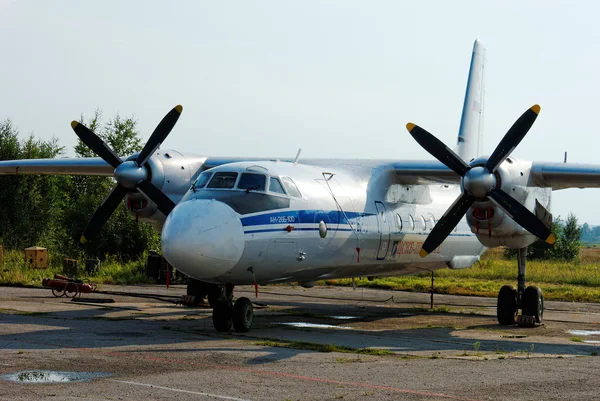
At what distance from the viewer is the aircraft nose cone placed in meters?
13.3

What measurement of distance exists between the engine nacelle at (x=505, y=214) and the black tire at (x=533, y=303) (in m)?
1.17

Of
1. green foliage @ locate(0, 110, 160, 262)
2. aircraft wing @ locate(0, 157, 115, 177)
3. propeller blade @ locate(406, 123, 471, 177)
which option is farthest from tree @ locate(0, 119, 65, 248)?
propeller blade @ locate(406, 123, 471, 177)

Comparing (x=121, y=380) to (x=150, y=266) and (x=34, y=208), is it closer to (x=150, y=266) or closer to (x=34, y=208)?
(x=150, y=266)

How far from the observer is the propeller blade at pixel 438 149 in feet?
56.3

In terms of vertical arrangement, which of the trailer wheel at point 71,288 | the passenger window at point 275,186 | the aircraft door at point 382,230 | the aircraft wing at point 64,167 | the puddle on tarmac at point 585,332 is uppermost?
the aircraft wing at point 64,167

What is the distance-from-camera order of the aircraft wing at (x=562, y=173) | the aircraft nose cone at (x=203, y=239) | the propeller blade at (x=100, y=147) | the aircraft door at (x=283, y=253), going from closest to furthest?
1. the aircraft nose cone at (x=203, y=239)
2. the aircraft door at (x=283, y=253)
3. the aircraft wing at (x=562, y=173)
4. the propeller blade at (x=100, y=147)

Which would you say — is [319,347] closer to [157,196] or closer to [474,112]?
[157,196]

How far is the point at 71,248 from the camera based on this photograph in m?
37.6

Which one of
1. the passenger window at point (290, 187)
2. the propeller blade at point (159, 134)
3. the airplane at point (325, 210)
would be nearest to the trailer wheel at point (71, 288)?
the airplane at point (325, 210)

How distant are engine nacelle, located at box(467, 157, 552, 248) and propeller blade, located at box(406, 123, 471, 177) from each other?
Result: 0.55 meters

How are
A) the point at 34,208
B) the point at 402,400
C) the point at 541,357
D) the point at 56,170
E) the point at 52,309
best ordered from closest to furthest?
the point at 402,400 → the point at 541,357 → the point at 52,309 → the point at 56,170 → the point at 34,208

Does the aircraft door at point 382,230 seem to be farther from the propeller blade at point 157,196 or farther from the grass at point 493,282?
the grass at point 493,282

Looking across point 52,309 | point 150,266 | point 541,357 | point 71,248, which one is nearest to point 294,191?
point 541,357

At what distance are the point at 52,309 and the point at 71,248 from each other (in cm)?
1975
